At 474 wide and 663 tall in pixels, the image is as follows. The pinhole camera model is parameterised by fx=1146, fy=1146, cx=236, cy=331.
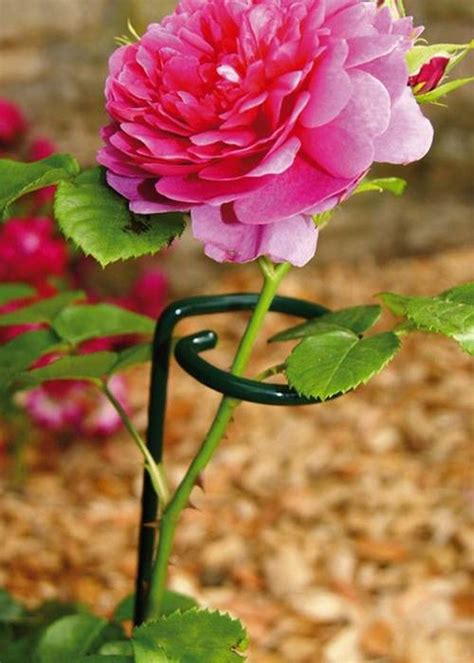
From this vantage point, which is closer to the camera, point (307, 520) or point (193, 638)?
point (193, 638)

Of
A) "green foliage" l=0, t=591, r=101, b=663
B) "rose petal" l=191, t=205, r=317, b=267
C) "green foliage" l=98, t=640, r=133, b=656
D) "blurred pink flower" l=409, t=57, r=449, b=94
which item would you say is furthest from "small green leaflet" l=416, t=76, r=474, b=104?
"green foliage" l=0, t=591, r=101, b=663

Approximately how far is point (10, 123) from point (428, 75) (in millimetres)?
1895

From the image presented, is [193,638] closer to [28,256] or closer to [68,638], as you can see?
[68,638]

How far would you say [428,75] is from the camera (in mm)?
741

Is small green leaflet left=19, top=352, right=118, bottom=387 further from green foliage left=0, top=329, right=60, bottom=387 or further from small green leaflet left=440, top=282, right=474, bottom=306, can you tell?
small green leaflet left=440, top=282, right=474, bottom=306

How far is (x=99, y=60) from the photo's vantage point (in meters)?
2.70

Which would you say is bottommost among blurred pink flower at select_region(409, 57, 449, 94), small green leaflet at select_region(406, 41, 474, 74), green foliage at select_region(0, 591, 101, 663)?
green foliage at select_region(0, 591, 101, 663)

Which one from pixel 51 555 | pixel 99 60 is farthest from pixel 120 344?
pixel 99 60

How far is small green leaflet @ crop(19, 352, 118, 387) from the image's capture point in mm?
952

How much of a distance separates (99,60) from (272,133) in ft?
6.92

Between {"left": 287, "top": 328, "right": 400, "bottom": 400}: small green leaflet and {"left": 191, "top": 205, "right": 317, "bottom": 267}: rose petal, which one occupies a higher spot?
{"left": 191, "top": 205, "right": 317, "bottom": 267}: rose petal

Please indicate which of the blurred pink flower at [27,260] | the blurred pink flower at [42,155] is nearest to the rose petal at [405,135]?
the blurred pink flower at [27,260]

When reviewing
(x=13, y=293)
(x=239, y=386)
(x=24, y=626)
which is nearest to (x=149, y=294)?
(x=24, y=626)

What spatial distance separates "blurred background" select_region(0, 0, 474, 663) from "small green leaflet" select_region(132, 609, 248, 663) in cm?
91
